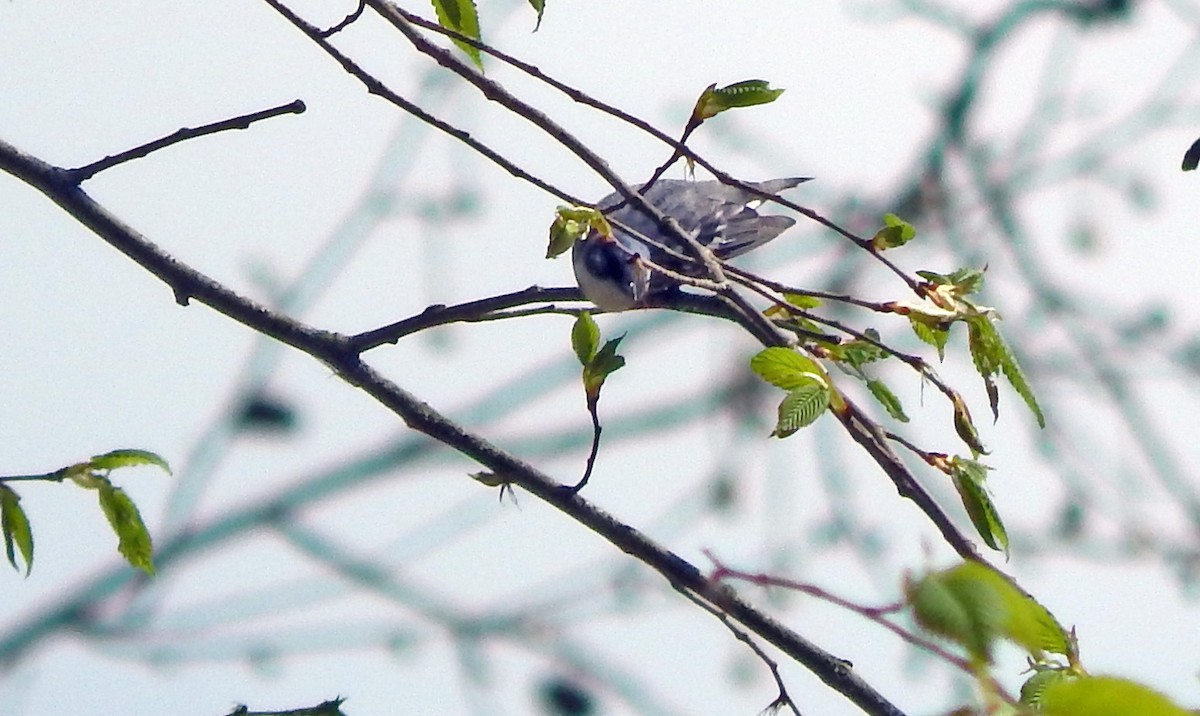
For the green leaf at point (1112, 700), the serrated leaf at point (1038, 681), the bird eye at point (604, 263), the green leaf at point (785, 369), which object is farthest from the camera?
the bird eye at point (604, 263)

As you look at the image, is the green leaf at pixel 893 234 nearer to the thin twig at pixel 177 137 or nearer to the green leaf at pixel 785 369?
the green leaf at pixel 785 369

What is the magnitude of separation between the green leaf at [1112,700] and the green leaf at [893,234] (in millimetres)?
849

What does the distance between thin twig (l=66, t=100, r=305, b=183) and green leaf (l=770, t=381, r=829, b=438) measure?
56cm

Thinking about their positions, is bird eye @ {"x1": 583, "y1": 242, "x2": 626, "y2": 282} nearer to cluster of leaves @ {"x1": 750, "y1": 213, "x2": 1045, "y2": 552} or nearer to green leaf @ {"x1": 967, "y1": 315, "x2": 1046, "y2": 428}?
cluster of leaves @ {"x1": 750, "y1": 213, "x2": 1045, "y2": 552}

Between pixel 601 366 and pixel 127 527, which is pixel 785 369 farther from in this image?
pixel 127 527

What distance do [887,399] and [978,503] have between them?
14cm

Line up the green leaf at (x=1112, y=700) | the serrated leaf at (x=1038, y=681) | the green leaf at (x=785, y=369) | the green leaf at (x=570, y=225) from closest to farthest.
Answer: the green leaf at (x=1112, y=700), the serrated leaf at (x=1038, y=681), the green leaf at (x=785, y=369), the green leaf at (x=570, y=225)

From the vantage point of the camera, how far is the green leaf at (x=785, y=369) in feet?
3.97

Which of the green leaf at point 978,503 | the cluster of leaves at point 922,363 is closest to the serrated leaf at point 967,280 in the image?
the cluster of leaves at point 922,363

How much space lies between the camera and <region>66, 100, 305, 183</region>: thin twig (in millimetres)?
1330

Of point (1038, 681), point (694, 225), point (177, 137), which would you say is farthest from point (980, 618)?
point (694, 225)

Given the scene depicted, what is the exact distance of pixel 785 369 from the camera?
3.99 ft

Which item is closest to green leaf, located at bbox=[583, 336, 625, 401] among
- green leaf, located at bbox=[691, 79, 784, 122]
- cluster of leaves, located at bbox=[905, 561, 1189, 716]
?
green leaf, located at bbox=[691, 79, 784, 122]

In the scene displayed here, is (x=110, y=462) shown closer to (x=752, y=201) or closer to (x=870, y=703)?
(x=870, y=703)
